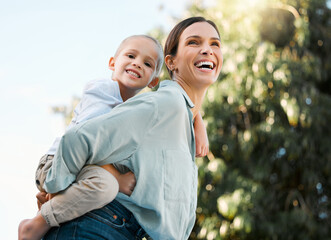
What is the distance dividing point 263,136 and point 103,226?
6.58 m

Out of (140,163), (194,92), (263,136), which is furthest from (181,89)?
(263,136)

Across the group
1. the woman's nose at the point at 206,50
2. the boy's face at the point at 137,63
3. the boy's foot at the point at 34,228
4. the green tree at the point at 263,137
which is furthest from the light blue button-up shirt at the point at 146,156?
the green tree at the point at 263,137

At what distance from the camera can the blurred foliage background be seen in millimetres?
6898

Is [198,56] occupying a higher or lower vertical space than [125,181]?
higher

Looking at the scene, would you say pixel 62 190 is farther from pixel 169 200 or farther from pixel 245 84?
pixel 245 84

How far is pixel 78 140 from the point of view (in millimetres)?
1085

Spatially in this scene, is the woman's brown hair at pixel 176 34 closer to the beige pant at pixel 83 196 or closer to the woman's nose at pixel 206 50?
the woman's nose at pixel 206 50

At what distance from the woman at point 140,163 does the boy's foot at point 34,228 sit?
0.08ft

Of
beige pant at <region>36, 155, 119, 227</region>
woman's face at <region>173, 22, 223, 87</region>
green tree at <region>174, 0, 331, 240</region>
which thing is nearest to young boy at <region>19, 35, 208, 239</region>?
beige pant at <region>36, 155, 119, 227</region>

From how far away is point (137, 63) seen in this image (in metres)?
1.56

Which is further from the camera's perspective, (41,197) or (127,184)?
(41,197)

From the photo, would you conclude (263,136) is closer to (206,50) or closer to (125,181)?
(206,50)

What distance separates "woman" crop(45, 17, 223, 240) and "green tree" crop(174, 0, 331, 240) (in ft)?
17.7

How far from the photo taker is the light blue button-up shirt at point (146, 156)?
1.10 m
